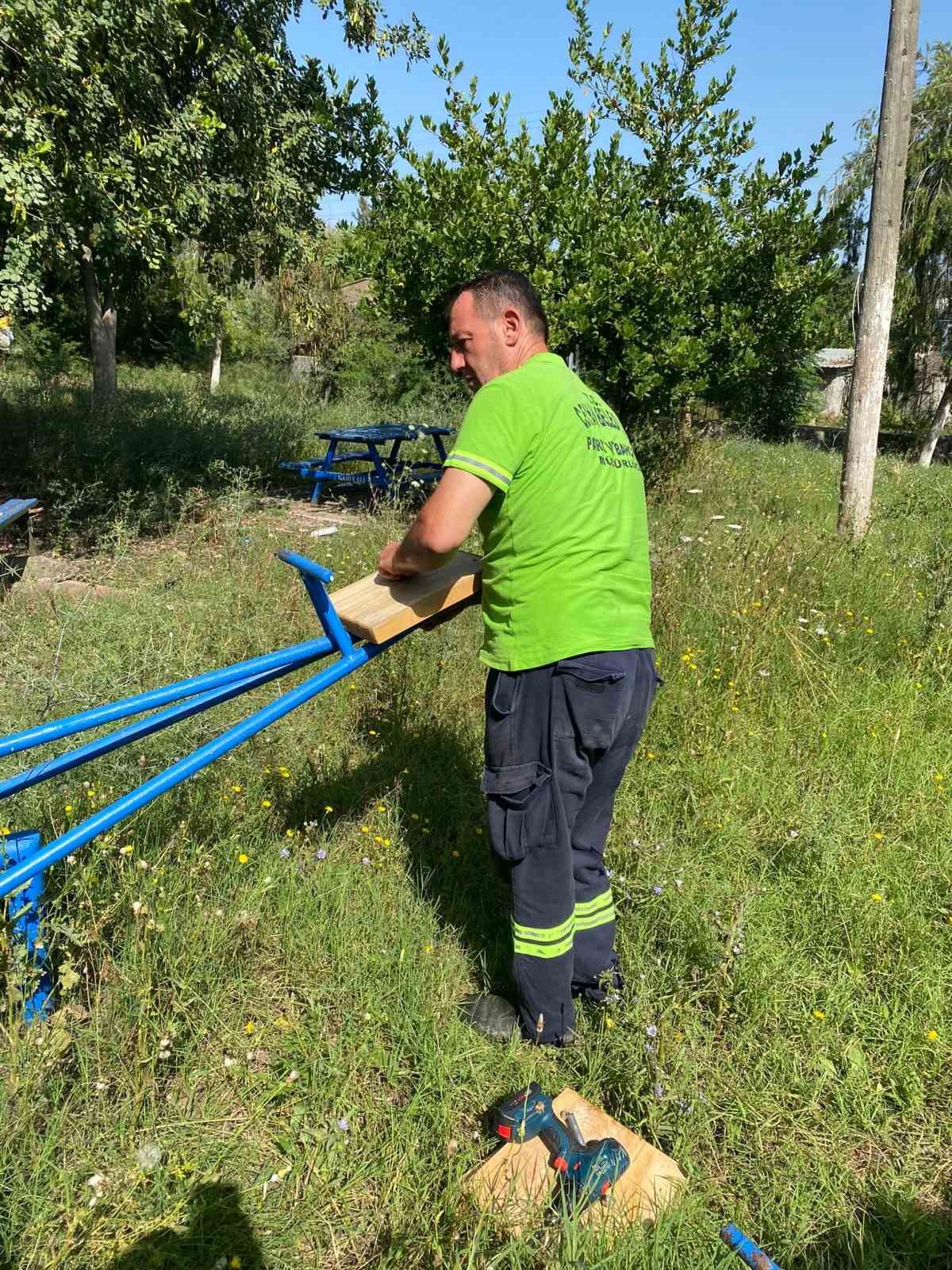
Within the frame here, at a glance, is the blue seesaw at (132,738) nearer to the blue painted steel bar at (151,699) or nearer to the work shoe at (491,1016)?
the blue painted steel bar at (151,699)

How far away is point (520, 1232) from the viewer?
5.63ft

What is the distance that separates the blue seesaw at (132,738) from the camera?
1.70m

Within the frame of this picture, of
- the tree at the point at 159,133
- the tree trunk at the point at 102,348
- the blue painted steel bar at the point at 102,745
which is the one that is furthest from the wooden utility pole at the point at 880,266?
the tree trunk at the point at 102,348

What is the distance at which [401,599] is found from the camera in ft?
6.85

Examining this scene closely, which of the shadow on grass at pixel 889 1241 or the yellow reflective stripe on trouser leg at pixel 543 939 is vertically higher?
the yellow reflective stripe on trouser leg at pixel 543 939

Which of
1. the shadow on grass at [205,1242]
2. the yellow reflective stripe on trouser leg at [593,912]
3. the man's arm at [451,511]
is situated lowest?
the shadow on grass at [205,1242]

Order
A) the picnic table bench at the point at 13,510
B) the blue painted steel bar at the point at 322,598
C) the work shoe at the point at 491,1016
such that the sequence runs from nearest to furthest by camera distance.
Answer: the blue painted steel bar at the point at 322,598 → the work shoe at the point at 491,1016 → the picnic table bench at the point at 13,510

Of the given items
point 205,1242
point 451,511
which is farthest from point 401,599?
point 205,1242

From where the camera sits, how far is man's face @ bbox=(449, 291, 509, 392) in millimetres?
2057

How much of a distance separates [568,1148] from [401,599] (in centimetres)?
134

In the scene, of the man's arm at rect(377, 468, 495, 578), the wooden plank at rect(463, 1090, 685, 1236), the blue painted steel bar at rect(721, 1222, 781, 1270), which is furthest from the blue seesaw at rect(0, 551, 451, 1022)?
the blue painted steel bar at rect(721, 1222, 781, 1270)

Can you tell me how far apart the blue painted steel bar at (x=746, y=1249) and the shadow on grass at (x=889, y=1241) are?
126 mm

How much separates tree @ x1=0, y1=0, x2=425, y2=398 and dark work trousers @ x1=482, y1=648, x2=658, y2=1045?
4180 millimetres

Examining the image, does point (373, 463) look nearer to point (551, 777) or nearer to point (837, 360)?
point (551, 777)
